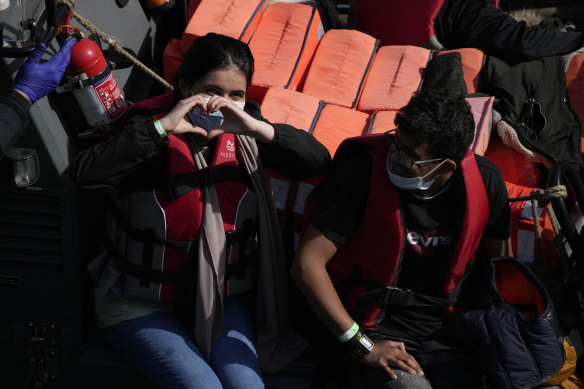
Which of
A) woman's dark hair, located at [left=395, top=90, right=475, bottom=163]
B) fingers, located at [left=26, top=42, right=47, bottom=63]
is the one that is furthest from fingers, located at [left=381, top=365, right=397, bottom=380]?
fingers, located at [left=26, top=42, right=47, bottom=63]

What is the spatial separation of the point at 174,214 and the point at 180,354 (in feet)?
1.62

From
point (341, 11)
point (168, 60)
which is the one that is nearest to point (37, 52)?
point (168, 60)

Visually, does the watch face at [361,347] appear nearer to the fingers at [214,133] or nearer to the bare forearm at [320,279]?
the bare forearm at [320,279]

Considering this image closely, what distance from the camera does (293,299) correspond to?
100 inches

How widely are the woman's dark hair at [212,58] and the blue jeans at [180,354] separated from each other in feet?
2.95

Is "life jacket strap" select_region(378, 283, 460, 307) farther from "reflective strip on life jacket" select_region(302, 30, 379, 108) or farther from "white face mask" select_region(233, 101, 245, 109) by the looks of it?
"reflective strip on life jacket" select_region(302, 30, 379, 108)

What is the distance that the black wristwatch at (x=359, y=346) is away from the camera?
2166mm

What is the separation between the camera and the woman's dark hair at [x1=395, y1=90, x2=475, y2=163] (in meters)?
2.03

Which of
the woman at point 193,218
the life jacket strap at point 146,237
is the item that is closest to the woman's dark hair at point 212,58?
the woman at point 193,218

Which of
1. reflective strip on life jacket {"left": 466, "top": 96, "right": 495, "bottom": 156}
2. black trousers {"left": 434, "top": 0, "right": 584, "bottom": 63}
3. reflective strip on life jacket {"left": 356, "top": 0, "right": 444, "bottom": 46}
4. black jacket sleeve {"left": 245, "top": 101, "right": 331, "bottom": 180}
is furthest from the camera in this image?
reflective strip on life jacket {"left": 356, "top": 0, "right": 444, "bottom": 46}

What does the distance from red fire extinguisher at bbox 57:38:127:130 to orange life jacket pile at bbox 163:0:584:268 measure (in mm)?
624

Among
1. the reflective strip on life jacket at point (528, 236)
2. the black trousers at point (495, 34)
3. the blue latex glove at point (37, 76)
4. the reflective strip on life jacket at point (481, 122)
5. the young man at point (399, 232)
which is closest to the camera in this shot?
the blue latex glove at point (37, 76)

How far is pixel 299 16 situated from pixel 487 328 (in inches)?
81.2

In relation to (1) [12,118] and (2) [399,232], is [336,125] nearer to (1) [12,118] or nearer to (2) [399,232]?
(2) [399,232]
